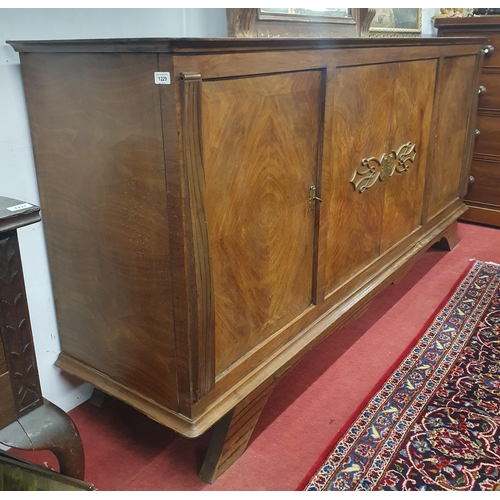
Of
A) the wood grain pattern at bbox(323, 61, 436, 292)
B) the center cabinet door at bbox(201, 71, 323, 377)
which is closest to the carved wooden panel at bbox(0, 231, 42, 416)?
the center cabinet door at bbox(201, 71, 323, 377)

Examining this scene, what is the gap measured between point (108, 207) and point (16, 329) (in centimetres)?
35

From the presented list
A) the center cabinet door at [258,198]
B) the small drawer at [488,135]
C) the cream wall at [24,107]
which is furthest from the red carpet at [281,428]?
the small drawer at [488,135]

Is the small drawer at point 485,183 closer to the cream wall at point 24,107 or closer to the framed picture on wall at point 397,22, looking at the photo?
the framed picture on wall at point 397,22

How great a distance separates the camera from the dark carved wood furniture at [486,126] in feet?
9.18

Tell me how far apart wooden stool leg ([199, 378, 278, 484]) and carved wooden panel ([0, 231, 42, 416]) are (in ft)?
1.62

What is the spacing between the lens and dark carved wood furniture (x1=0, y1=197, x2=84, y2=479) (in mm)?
892

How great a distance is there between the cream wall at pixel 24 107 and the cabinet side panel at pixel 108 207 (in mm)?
31

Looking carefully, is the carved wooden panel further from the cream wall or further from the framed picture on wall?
Result: the framed picture on wall

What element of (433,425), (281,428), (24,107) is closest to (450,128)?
(433,425)

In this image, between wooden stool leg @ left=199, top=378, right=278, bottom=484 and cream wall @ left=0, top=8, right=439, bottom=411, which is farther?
wooden stool leg @ left=199, top=378, right=278, bottom=484

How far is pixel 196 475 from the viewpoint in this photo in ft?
4.48

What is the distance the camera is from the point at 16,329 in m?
0.94

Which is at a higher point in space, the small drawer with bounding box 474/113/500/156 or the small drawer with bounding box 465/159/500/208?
the small drawer with bounding box 474/113/500/156

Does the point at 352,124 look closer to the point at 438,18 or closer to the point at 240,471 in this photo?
the point at 240,471
